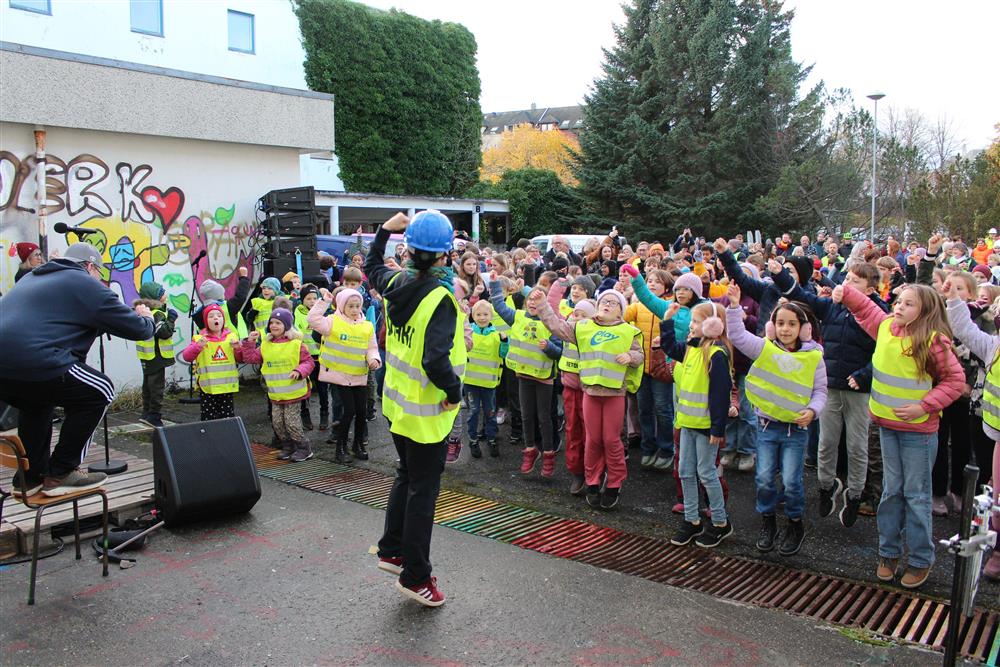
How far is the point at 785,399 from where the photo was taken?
5.37 m

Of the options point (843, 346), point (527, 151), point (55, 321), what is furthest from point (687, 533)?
point (527, 151)

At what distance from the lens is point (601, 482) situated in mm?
6805

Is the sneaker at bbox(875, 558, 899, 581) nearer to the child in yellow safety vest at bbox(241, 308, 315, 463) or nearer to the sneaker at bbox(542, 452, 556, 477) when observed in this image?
the sneaker at bbox(542, 452, 556, 477)

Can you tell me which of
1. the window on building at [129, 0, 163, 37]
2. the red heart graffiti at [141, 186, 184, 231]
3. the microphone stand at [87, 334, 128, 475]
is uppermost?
the window on building at [129, 0, 163, 37]

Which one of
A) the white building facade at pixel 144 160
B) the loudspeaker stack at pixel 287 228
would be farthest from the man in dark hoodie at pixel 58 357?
the loudspeaker stack at pixel 287 228

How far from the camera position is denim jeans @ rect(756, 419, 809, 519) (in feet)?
17.7

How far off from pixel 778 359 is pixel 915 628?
6.22ft

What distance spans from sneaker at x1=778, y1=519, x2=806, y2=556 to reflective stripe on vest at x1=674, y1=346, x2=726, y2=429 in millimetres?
936

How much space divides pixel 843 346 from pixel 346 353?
15.4ft

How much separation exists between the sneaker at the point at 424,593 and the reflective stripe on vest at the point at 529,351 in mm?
3151

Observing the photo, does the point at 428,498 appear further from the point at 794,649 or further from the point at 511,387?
the point at 511,387

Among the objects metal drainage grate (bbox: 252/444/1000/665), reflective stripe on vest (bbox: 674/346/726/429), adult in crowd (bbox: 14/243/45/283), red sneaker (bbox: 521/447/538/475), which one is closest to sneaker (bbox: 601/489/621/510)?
metal drainage grate (bbox: 252/444/1000/665)

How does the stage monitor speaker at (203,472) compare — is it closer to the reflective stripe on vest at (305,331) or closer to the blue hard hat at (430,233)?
the blue hard hat at (430,233)

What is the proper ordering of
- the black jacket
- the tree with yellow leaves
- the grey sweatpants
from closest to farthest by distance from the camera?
the black jacket
the grey sweatpants
the tree with yellow leaves
